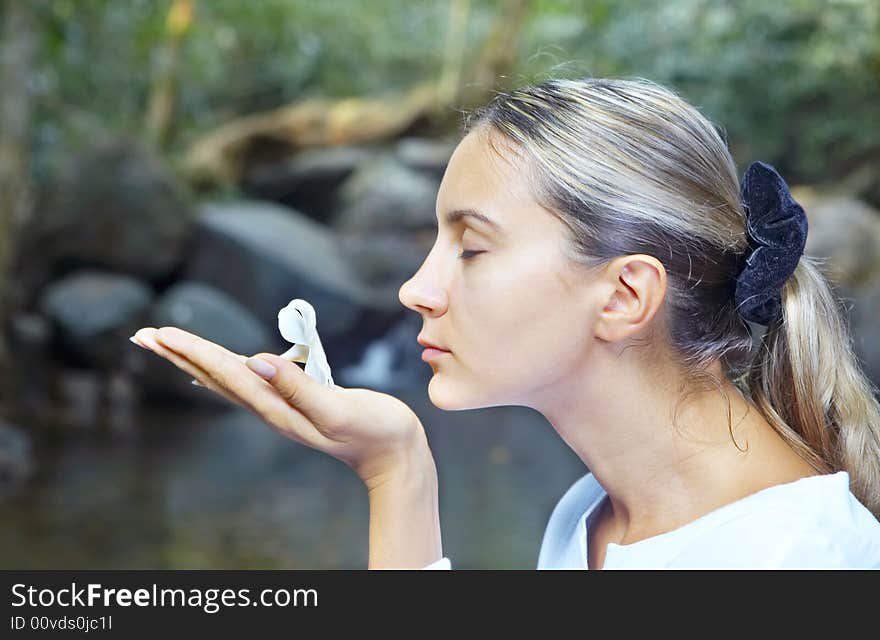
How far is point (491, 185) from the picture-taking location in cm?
114

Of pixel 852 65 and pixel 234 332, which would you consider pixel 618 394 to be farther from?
pixel 852 65

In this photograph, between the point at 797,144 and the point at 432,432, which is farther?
the point at 797,144

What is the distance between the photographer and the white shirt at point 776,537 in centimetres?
101

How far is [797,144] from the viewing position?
35.0 feet

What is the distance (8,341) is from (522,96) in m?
7.12

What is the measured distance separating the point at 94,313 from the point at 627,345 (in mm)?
7312

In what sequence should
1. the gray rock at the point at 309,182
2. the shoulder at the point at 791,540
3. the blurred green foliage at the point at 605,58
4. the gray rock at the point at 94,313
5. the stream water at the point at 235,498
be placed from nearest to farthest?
the shoulder at the point at 791,540 → the stream water at the point at 235,498 → the gray rock at the point at 94,313 → the blurred green foliage at the point at 605,58 → the gray rock at the point at 309,182

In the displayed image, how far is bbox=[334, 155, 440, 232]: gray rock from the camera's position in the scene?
11789 mm

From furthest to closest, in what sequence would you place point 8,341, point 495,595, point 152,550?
point 8,341
point 152,550
point 495,595

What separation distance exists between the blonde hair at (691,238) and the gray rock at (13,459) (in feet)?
18.2

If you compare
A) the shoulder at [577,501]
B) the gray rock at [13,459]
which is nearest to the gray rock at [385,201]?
the gray rock at [13,459]

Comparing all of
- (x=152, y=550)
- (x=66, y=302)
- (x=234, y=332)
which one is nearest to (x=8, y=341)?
(x=66, y=302)

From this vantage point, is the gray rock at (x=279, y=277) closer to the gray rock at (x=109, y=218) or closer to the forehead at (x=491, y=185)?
the gray rock at (x=109, y=218)

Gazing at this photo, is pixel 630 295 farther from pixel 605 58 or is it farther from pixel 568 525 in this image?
pixel 605 58
